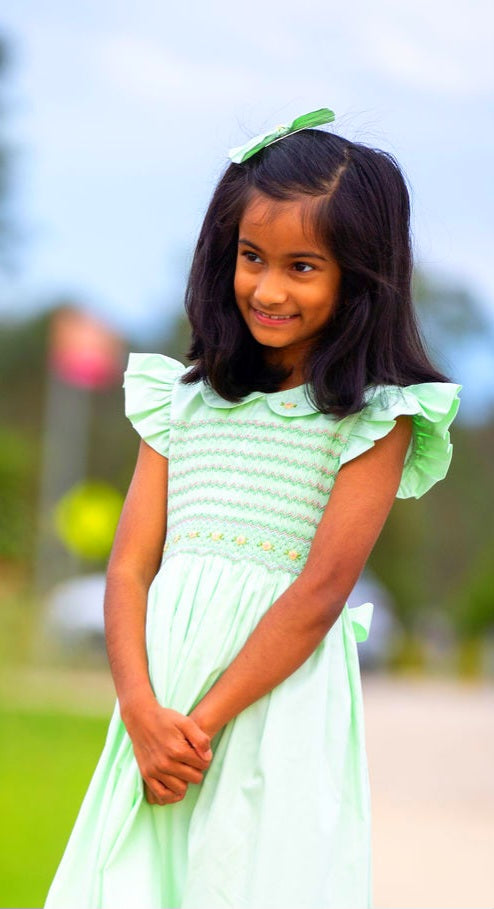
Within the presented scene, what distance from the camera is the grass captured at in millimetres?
5250

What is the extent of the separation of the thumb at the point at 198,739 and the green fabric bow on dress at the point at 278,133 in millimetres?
826

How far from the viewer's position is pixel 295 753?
86.8 inches

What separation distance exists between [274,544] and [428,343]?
0.47 m

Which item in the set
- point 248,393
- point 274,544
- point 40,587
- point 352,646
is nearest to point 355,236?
point 248,393

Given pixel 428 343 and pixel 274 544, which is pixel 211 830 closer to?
pixel 274 544

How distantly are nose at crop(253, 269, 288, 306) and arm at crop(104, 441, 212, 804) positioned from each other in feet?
1.04

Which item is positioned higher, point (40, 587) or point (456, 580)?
point (456, 580)

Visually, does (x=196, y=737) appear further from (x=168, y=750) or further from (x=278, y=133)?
(x=278, y=133)

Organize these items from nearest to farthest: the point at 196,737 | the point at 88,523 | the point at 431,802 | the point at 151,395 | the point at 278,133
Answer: the point at 196,737
the point at 278,133
the point at 151,395
the point at 431,802
the point at 88,523

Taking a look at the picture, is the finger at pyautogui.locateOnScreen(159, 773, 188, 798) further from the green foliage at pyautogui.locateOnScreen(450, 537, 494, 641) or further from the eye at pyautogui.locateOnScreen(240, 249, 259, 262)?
the green foliage at pyautogui.locateOnScreen(450, 537, 494, 641)

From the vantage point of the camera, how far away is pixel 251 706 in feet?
7.34

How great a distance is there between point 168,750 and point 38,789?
5.38 metres

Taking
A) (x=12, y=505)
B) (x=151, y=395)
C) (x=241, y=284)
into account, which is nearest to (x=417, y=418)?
(x=241, y=284)

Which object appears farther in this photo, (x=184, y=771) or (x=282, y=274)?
(x=282, y=274)
